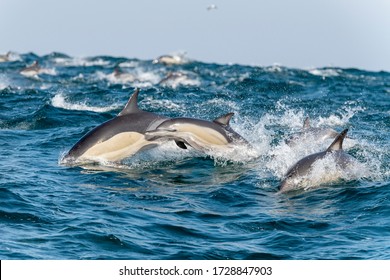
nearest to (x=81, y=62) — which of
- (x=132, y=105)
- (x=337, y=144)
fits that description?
(x=132, y=105)

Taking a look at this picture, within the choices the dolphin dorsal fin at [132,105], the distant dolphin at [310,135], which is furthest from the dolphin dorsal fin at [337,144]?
the dolphin dorsal fin at [132,105]

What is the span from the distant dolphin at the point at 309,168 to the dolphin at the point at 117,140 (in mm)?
3442

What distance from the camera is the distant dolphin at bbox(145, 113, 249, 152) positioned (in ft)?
53.8

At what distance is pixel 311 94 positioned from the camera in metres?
35.8

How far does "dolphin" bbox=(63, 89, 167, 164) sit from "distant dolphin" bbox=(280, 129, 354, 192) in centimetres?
344

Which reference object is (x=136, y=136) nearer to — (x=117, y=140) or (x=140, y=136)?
(x=140, y=136)

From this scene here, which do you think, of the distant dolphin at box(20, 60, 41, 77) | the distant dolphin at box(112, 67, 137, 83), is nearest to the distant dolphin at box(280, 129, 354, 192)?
the distant dolphin at box(112, 67, 137, 83)

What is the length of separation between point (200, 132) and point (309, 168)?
333 cm

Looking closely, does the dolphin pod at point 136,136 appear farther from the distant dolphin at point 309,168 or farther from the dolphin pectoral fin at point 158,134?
the distant dolphin at point 309,168

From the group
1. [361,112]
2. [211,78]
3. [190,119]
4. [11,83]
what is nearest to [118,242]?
[190,119]

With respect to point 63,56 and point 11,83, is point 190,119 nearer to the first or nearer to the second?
point 11,83

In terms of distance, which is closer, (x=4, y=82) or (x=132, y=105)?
(x=132, y=105)

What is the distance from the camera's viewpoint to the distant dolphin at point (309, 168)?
14.1 meters

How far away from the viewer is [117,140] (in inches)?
650
